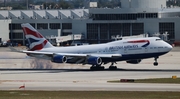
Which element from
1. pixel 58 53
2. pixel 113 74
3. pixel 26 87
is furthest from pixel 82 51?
pixel 26 87

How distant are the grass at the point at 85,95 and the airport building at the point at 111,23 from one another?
116195 millimetres

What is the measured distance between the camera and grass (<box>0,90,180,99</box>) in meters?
57.1

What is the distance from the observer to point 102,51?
93750mm

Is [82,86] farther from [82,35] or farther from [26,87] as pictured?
[82,35]

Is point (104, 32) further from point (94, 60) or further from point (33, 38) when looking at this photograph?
point (94, 60)

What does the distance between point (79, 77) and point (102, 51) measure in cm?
1431

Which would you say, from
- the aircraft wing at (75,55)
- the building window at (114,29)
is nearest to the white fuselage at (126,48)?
the aircraft wing at (75,55)

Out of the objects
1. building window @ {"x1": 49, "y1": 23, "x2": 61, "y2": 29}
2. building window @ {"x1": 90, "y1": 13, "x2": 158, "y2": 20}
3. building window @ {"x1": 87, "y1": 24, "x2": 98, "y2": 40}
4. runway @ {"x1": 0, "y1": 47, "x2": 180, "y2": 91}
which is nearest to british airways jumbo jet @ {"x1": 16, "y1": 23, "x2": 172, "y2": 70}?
runway @ {"x1": 0, "y1": 47, "x2": 180, "y2": 91}

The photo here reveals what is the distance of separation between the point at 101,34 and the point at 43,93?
125967mm

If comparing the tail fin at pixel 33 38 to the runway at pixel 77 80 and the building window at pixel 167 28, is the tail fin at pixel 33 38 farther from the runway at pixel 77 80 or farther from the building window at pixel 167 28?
the building window at pixel 167 28

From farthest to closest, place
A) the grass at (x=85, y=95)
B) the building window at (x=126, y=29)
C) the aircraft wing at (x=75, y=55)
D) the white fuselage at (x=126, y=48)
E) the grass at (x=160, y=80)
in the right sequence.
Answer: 1. the building window at (x=126, y=29)
2. the aircraft wing at (x=75, y=55)
3. the white fuselage at (x=126, y=48)
4. the grass at (x=160, y=80)
5. the grass at (x=85, y=95)

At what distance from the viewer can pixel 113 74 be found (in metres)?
84.2

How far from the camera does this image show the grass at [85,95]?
57.1 m

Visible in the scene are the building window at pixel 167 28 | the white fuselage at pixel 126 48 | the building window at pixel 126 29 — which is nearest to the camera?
the white fuselage at pixel 126 48
